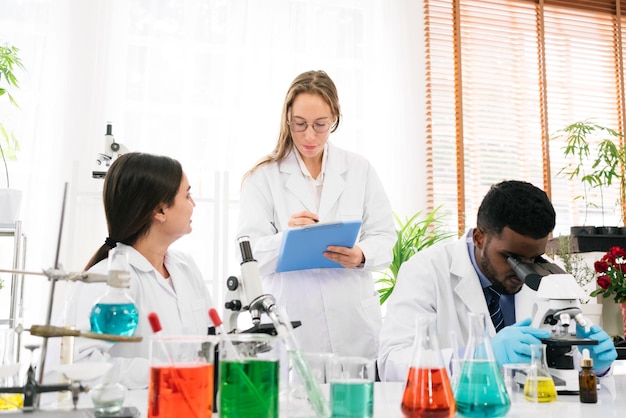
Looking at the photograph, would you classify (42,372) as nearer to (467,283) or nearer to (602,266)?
(467,283)

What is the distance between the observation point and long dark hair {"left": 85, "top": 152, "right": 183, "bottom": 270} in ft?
5.79

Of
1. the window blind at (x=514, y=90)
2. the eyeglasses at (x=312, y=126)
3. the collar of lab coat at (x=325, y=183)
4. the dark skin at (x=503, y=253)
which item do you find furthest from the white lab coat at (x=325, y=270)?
the window blind at (x=514, y=90)

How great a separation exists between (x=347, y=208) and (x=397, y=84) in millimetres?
2078

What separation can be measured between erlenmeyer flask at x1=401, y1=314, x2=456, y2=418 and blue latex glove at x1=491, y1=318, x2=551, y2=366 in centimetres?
41

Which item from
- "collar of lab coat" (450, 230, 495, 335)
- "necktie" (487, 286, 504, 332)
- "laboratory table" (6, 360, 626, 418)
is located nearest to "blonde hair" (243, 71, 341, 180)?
"collar of lab coat" (450, 230, 495, 335)

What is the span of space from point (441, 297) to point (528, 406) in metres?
0.65

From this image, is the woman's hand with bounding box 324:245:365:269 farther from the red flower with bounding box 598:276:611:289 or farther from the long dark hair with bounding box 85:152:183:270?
the red flower with bounding box 598:276:611:289

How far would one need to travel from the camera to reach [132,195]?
1774 mm

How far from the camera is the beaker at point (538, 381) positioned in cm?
123

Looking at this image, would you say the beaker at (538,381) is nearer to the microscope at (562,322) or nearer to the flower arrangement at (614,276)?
the microscope at (562,322)

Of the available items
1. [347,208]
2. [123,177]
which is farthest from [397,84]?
[123,177]

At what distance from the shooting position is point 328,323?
226 cm

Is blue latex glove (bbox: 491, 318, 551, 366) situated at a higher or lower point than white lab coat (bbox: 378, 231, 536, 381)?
lower

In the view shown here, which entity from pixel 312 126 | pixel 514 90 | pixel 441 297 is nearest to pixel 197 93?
pixel 312 126
